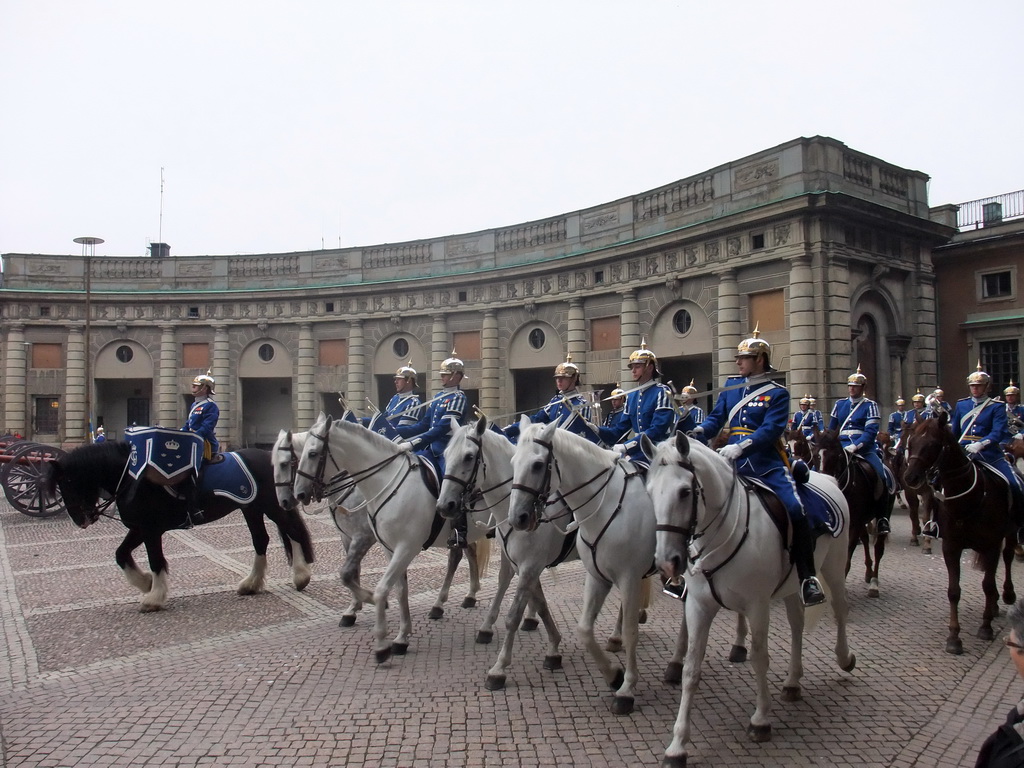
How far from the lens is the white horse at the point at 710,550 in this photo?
4809 millimetres

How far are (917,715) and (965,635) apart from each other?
105 inches

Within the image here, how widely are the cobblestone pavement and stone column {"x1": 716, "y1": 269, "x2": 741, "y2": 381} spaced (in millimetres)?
11046

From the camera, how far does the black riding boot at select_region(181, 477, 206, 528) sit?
1000cm

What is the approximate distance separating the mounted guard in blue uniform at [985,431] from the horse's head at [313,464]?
7.39 metres

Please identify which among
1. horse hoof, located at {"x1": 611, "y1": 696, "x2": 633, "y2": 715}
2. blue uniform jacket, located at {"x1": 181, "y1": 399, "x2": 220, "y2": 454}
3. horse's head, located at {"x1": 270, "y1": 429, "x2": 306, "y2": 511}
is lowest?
horse hoof, located at {"x1": 611, "y1": 696, "x2": 633, "y2": 715}

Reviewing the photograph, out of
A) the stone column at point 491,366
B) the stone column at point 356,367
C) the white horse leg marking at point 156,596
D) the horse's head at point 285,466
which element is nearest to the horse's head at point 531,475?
the horse's head at point 285,466

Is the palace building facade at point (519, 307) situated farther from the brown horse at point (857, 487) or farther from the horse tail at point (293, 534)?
the horse tail at point (293, 534)

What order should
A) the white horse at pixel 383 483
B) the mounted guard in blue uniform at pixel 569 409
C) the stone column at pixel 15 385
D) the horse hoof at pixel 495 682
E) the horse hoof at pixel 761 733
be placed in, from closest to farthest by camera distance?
1. the horse hoof at pixel 761 733
2. the horse hoof at pixel 495 682
3. the white horse at pixel 383 483
4. the mounted guard in blue uniform at pixel 569 409
5. the stone column at pixel 15 385

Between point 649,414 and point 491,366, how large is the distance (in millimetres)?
20192

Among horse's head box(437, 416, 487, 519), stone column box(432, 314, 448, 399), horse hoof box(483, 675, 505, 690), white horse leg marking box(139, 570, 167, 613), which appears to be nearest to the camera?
horse hoof box(483, 675, 505, 690)

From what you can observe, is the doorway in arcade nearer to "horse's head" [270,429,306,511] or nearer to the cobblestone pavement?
the cobblestone pavement

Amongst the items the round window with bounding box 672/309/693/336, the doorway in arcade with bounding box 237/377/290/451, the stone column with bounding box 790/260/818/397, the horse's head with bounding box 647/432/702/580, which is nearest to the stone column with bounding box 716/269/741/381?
the round window with bounding box 672/309/693/336

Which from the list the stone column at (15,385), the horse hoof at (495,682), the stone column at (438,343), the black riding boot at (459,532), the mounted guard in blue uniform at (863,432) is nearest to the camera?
the horse hoof at (495,682)

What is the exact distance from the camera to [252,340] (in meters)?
32.5
